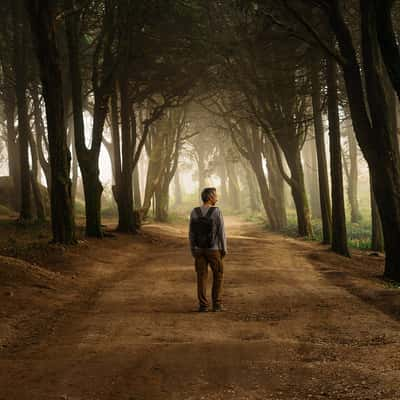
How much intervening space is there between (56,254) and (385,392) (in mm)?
10542

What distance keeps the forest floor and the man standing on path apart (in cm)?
55

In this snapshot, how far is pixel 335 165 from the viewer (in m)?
18.0

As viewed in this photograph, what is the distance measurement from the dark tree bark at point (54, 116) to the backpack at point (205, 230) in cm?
740

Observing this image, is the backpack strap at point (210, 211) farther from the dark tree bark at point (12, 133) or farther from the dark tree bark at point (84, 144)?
the dark tree bark at point (12, 133)

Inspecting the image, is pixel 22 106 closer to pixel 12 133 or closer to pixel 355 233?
pixel 12 133

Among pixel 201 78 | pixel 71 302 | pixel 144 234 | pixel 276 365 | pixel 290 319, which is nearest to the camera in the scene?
pixel 276 365

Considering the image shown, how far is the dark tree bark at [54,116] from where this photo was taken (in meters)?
15.1

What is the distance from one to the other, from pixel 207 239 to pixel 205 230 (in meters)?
0.13

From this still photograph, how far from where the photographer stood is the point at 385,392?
15.7 feet

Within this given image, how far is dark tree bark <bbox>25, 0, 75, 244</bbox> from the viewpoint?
15117 mm

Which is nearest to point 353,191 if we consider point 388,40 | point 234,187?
point 234,187

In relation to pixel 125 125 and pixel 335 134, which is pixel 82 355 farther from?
pixel 125 125

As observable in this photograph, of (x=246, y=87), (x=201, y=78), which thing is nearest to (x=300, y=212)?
(x=246, y=87)

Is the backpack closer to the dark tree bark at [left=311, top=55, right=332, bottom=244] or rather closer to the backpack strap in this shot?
the backpack strap
